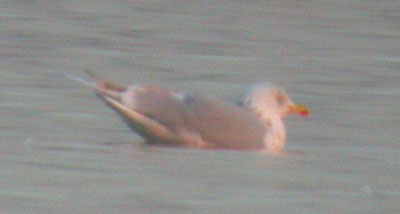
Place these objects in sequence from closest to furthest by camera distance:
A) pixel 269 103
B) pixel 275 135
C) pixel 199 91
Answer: pixel 275 135
pixel 269 103
pixel 199 91

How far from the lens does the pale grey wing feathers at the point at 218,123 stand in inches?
348

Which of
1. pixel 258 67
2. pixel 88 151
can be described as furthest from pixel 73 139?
pixel 258 67

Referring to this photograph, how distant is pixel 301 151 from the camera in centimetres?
916

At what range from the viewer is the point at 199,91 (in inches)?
425

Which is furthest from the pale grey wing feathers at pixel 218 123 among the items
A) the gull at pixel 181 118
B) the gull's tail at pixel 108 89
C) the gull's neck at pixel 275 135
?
the gull's tail at pixel 108 89

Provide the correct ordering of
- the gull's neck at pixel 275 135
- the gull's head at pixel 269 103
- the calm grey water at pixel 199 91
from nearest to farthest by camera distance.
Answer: the calm grey water at pixel 199 91 < the gull's neck at pixel 275 135 < the gull's head at pixel 269 103

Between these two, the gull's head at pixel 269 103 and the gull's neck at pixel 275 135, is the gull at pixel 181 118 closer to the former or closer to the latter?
the gull's neck at pixel 275 135

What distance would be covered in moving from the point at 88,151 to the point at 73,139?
0.38 m

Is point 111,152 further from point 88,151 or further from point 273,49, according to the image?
point 273,49

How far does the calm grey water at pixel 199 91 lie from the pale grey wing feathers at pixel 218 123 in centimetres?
8

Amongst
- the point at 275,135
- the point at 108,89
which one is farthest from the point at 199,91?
the point at 108,89

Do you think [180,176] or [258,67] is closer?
[180,176]

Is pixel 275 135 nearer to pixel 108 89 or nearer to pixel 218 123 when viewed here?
pixel 218 123

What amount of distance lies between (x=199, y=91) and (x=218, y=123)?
1949 mm
